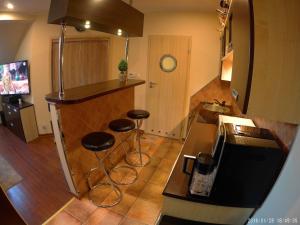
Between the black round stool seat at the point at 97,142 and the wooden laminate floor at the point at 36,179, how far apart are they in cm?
86

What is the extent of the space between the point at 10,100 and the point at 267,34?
479 centimetres

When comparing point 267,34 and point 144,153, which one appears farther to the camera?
point 144,153

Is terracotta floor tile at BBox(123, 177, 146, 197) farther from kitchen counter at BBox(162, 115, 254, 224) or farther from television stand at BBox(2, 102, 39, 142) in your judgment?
television stand at BBox(2, 102, 39, 142)

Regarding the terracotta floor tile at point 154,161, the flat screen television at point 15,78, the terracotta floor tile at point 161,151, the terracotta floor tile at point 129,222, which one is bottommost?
the terracotta floor tile at point 129,222

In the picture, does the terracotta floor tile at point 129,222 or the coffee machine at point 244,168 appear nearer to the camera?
the coffee machine at point 244,168

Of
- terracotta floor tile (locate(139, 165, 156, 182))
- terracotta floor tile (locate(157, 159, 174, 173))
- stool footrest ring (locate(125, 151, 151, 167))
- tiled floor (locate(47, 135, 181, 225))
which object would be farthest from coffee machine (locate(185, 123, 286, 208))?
stool footrest ring (locate(125, 151, 151, 167))

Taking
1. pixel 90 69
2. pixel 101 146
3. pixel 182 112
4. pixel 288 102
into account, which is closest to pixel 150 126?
pixel 182 112

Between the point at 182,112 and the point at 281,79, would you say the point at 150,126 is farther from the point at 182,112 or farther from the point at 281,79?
the point at 281,79

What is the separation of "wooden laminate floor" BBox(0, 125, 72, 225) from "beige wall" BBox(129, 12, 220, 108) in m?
2.68

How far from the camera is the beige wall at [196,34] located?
3.41 meters

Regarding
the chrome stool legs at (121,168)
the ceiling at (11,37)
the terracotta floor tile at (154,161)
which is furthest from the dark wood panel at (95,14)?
the ceiling at (11,37)

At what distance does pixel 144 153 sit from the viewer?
3338 millimetres

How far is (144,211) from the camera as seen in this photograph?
2.09 m

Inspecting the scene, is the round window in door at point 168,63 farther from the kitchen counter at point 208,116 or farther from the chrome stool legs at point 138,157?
the kitchen counter at point 208,116
